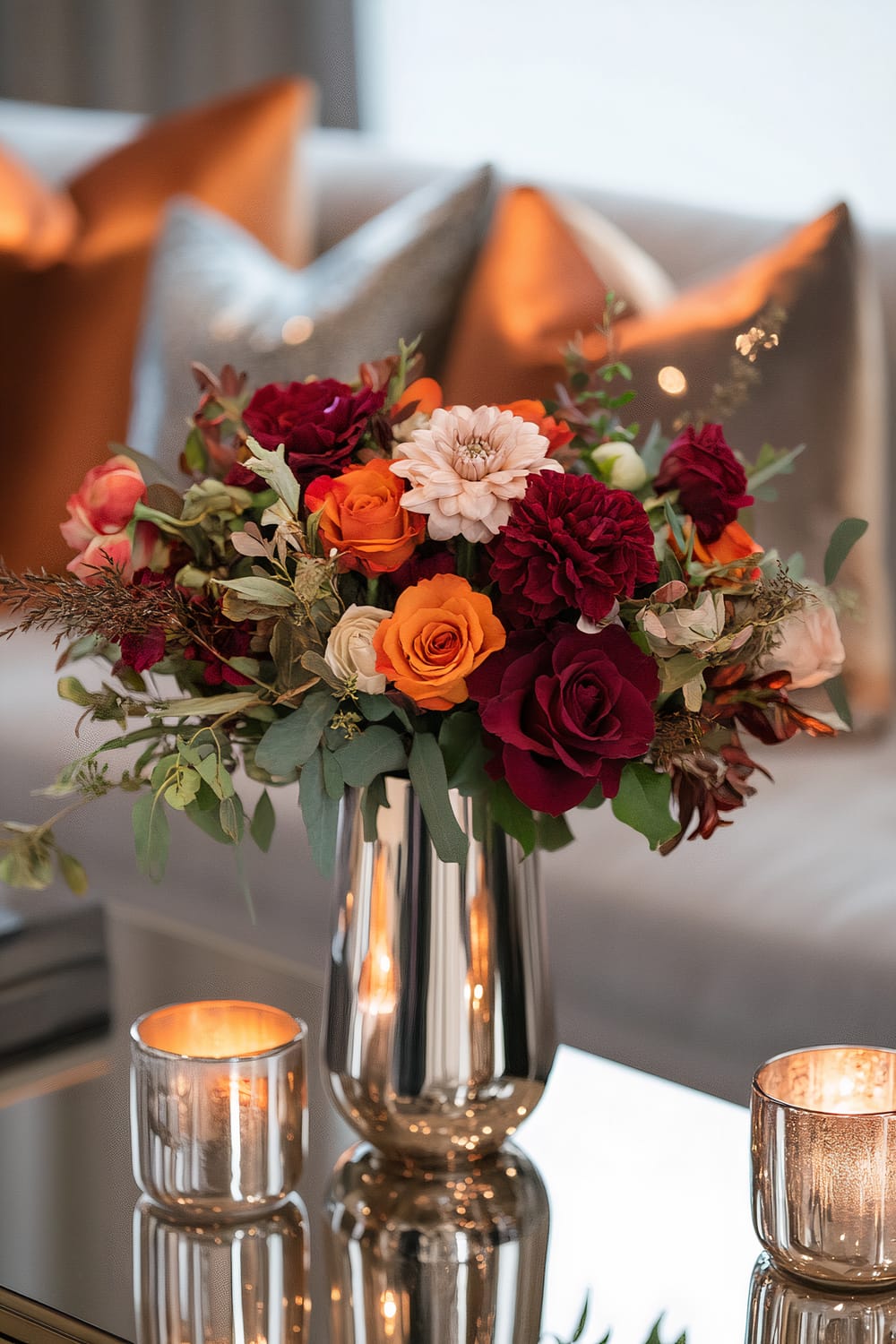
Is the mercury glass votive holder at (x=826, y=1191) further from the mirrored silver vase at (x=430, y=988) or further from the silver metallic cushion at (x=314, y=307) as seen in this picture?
the silver metallic cushion at (x=314, y=307)

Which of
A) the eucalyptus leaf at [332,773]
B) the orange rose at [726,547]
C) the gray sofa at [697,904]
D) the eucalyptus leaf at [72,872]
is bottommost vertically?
the gray sofa at [697,904]

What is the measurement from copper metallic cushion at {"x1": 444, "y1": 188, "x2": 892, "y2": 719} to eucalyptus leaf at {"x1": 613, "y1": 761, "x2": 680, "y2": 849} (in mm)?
634

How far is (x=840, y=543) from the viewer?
28.7 inches

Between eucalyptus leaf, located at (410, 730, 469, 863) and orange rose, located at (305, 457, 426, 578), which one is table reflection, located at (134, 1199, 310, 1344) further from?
orange rose, located at (305, 457, 426, 578)

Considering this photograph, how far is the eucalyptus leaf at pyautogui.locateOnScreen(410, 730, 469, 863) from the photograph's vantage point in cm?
69

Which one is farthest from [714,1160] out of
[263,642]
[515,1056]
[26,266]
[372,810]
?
[26,266]

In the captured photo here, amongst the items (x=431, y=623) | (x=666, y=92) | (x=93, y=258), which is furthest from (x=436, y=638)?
(x=666, y=92)

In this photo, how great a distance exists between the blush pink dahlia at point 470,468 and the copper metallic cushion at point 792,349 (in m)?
0.62

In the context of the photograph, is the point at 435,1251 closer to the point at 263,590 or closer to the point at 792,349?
the point at 263,590

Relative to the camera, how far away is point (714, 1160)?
0.88 meters

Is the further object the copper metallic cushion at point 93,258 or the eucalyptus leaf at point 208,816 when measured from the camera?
the copper metallic cushion at point 93,258

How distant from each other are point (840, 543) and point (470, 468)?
194 millimetres

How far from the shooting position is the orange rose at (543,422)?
747 millimetres

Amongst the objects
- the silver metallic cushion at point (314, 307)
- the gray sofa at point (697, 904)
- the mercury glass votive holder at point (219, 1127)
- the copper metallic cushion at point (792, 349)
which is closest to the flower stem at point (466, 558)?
the mercury glass votive holder at point (219, 1127)
